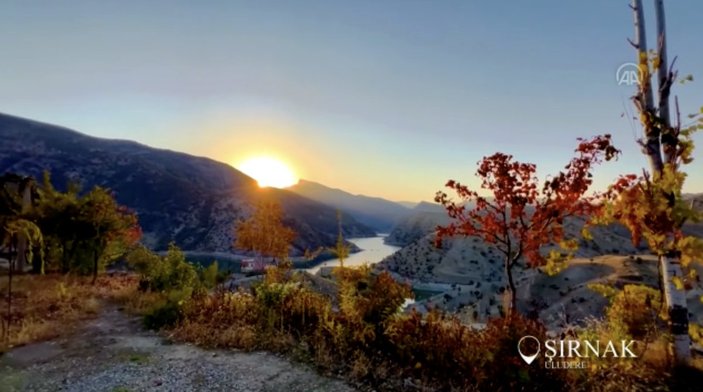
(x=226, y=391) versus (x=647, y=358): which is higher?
(x=647, y=358)

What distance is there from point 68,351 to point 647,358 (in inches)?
480

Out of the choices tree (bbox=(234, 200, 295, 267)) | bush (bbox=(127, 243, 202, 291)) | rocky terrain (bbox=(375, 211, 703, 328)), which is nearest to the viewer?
bush (bbox=(127, 243, 202, 291))

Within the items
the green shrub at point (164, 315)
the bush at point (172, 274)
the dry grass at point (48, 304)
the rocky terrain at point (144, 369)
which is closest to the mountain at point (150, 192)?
the dry grass at point (48, 304)

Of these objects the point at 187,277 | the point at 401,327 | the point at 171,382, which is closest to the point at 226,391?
the point at 171,382

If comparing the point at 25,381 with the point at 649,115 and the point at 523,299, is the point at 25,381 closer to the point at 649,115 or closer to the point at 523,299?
the point at 649,115

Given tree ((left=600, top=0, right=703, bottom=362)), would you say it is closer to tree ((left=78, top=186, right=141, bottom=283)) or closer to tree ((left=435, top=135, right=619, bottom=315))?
tree ((left=435, top=135, right=619, bottom=315))

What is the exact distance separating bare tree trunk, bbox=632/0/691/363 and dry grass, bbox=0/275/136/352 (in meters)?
14.0

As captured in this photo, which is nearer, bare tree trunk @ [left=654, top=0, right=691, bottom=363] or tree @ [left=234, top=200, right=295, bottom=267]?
bare tree trunk @ [left=654, top=0, right=691, bottom=363]

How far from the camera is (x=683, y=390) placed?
20.5ft

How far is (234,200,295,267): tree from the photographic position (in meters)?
22.7

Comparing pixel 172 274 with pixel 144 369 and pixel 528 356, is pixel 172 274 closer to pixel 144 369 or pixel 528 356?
pixel 144 369

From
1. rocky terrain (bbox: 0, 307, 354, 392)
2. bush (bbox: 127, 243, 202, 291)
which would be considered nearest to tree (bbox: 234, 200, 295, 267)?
bush (bbox: 127, 243, 202, 291)

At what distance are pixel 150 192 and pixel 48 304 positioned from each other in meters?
149

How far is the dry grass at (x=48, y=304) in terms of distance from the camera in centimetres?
1088
